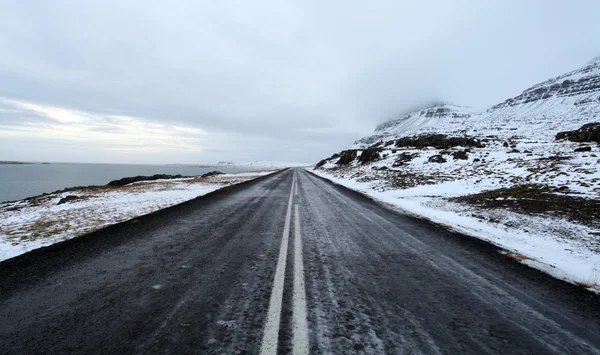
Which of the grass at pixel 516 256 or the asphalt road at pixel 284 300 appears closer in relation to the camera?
the asphalt road at pixel 284 300

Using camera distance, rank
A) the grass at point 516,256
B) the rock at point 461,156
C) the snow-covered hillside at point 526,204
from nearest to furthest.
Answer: the grass at point 516,256 → the snow-covered hillside at point 526,204 → the rock at point 461,156

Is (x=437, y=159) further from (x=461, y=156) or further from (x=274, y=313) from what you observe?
(x=274, y=313)

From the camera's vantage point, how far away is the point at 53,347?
2332mm

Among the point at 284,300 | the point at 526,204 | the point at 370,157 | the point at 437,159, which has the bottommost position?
the point at 284,300

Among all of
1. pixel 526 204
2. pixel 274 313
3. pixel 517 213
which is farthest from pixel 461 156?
pixel 274 313

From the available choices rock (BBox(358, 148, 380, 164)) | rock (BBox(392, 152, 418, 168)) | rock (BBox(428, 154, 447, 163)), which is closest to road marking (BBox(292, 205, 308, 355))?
rock (BBox(428, 154, 447, 163))

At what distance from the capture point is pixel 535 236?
20.7 ft

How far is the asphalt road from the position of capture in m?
2.43

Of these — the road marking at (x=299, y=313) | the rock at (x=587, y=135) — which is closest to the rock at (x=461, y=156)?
the rock at (x=587, y=135)

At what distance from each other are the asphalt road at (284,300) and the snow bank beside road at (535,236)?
528mm

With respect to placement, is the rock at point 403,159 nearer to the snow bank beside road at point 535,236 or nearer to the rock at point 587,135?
the rock at point 587,135

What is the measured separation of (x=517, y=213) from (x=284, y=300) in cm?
886

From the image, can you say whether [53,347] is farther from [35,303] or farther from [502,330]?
[502,330]

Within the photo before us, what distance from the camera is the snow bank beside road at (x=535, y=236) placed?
→ 450 cm
